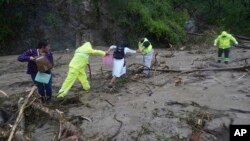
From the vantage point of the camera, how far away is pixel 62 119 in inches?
410

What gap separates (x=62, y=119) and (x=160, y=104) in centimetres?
301

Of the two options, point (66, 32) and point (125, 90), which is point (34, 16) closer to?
point (66, 32)

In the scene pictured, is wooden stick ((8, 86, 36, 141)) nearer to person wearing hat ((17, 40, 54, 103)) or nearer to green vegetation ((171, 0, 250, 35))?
person wearing hat ((17, 40, 54, 103))

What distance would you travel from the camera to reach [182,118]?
36.1 ft

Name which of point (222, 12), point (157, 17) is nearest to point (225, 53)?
point (157, 17)

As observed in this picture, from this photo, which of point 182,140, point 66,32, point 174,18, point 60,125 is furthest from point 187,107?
point 174,18

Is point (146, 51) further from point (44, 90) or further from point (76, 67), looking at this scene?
point (44, 90)

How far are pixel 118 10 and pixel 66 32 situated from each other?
12.2ft

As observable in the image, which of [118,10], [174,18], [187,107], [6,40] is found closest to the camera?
[187,107]

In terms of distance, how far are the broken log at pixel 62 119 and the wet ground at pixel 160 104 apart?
32cm

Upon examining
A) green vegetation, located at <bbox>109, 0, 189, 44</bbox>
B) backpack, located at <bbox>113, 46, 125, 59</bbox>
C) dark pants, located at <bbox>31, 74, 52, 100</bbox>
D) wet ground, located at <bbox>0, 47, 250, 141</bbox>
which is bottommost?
wet ground, located at <bbox>0, 47, 250, 141</bbox>

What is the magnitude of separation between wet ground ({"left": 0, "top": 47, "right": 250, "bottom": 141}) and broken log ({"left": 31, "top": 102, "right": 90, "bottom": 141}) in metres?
0.32

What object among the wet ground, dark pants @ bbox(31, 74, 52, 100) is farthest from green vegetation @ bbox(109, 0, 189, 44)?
dark pants @ bbox(31, 74, 52, 100)

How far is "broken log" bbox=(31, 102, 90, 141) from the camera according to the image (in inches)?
393
